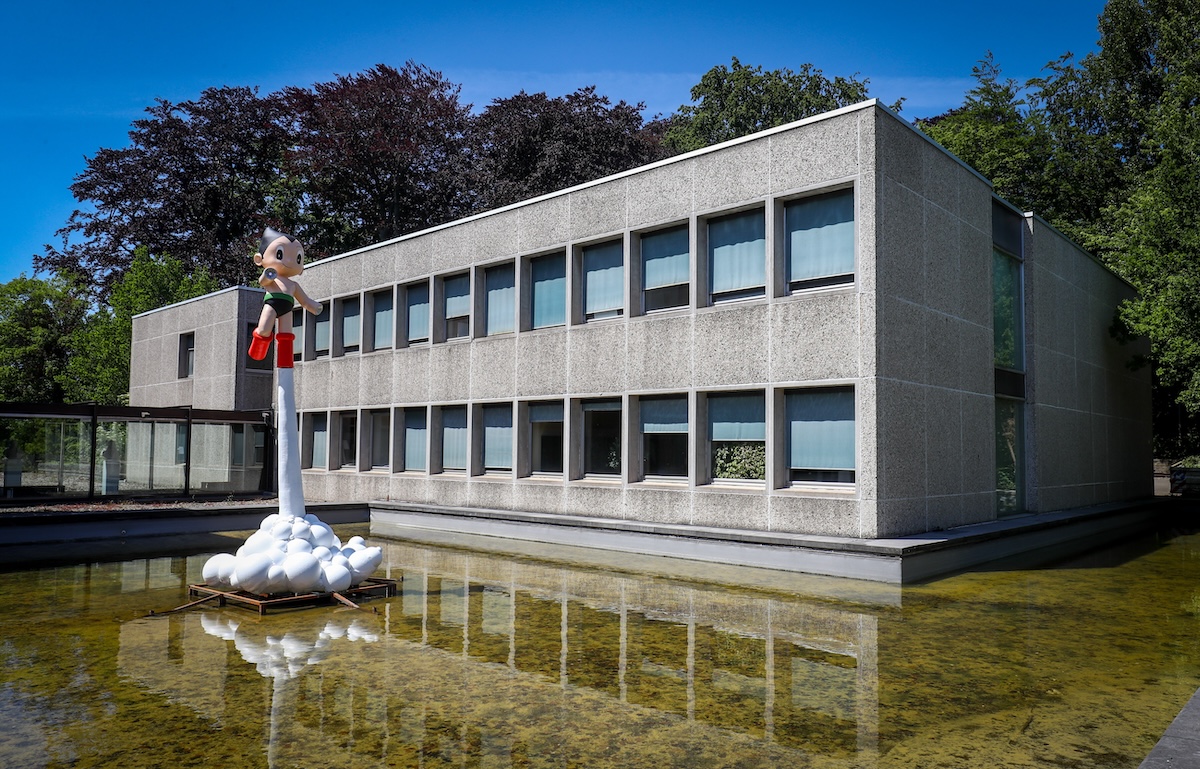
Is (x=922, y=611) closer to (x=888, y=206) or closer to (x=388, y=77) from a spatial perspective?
(x=888, y=206)

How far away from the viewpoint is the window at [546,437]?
1884cm

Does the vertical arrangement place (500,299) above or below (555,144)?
below

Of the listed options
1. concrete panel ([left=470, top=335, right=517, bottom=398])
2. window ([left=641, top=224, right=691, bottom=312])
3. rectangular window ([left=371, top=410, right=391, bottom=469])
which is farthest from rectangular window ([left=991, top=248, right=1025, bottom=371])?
rectangular window ([left=371, top=410, right=391, bottom=469])

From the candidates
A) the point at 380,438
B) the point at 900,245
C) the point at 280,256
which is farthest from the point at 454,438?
the point at 900,245

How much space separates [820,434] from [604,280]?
6.03m

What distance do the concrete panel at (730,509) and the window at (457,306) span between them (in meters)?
8.42

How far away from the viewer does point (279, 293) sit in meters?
11.4

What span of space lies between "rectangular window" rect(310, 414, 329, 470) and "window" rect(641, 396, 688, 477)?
12.2m

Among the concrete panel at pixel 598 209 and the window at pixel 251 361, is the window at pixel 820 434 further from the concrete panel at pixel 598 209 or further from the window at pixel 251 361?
the window at pixel 251 361

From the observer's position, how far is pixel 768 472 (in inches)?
571

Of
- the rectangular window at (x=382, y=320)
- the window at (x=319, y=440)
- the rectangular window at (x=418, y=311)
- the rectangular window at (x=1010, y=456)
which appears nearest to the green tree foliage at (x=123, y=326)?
the window at (x=319, y=440)

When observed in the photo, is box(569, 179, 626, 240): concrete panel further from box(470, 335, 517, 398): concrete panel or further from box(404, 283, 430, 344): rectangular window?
box(404, 283, 430, 344): rectangular window

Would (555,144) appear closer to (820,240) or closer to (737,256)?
(737,256)

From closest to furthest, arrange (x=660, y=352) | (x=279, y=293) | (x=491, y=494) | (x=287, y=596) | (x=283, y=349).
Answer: (x=287, y=596)
(x=279, y=293)
(x=283, y=349)
(x=660, y=352)
(x=491, y=494)
